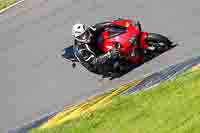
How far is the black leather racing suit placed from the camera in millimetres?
18766

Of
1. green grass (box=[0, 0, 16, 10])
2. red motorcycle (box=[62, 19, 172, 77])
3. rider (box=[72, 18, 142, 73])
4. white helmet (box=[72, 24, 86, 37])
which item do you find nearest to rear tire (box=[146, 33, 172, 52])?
red motorcycle (box=[62, 19, 172, 77])

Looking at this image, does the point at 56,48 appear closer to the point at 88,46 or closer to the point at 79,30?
the point at 88,46

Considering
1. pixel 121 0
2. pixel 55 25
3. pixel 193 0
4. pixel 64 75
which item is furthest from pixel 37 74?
pixel 193 0

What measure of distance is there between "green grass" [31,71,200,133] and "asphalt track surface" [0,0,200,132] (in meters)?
2.74

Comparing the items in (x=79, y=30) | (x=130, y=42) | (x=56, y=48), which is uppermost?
(x=79, y=30)

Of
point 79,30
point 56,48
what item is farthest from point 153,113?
point 56,48

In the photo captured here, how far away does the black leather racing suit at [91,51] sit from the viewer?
739 inches

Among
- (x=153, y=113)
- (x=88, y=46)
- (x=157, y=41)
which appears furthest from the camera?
(x=88, y=46)

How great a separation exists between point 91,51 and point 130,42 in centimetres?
139

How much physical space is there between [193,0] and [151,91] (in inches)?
268

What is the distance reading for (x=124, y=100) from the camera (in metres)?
16.0

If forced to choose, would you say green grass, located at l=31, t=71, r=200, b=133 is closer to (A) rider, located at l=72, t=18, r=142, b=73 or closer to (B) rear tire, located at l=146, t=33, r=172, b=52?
(A) rider, located at l=72, t=18, r=142, b=73

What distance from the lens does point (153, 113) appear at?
13922 mm

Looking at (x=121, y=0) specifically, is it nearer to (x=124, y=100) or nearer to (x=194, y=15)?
(x=194, y=15)
